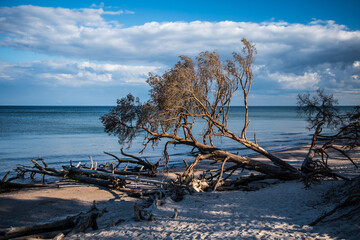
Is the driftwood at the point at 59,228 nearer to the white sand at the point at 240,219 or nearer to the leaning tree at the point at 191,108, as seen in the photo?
the white sand at the point at 240,219

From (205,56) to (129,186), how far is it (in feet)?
18.6

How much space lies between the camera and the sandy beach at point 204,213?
5168 millimetres

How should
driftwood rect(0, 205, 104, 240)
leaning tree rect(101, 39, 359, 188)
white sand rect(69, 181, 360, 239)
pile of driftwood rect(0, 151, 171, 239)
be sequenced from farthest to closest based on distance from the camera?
leaning tree rect(101, 39, 359, 188), pile of driftwood rect(0, 151, 171, 239), driftwood rect(0, 205, 104, 240), white sand rect(69, 181, 360, 239)

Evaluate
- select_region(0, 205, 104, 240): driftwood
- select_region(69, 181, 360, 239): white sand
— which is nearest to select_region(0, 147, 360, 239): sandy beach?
select_region(69, 181, 360, 239): white sand

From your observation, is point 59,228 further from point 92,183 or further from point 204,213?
point 92,183

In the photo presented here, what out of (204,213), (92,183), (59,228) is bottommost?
(92,183)

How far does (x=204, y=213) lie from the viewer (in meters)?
6.62

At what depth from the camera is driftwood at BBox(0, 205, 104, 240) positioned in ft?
18.7

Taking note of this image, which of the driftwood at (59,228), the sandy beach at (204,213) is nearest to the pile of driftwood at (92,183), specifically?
the driftwood at (59,228)

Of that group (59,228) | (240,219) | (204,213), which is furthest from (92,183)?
(240,219)

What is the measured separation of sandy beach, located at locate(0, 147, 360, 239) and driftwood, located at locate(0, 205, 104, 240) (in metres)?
0.22

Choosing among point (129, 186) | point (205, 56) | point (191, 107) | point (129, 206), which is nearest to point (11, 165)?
point (129, 186)

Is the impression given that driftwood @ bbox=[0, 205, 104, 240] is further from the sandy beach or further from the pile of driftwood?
the sandy beach

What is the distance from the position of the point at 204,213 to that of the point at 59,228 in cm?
339
